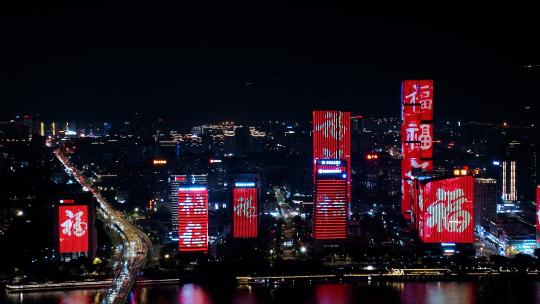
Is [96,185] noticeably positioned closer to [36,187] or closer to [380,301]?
[36,187]

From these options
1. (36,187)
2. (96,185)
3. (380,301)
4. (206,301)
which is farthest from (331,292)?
(96,185)

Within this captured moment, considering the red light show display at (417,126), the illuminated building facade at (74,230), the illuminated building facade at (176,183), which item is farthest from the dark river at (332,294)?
the red light show display at (417,126)

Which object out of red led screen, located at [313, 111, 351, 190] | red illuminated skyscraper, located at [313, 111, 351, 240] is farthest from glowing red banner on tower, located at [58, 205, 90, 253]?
red led screen, located at [313, 111, 351, 190]

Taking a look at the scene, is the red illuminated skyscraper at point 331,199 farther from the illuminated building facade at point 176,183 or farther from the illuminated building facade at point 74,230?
the illuminated building facade at point 74,230

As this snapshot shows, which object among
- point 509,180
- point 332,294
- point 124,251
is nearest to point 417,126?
point 509,180

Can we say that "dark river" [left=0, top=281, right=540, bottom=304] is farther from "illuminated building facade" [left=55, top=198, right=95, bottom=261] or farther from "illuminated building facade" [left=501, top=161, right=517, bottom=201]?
"illuminated building facade" [left=501, top=161, right=517, bottom=201]

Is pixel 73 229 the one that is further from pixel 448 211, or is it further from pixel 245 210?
pixel 448 211
